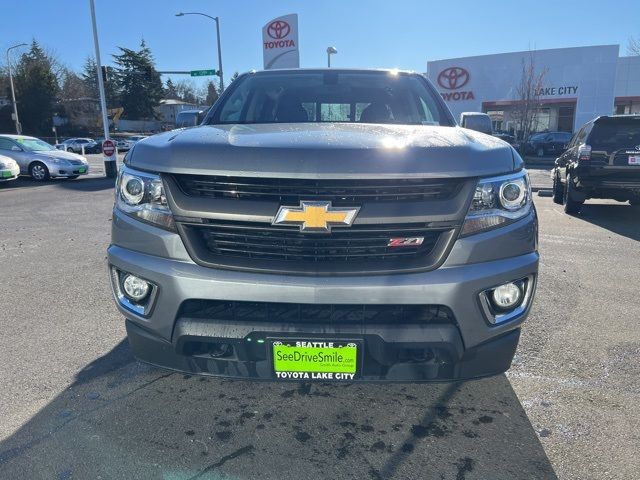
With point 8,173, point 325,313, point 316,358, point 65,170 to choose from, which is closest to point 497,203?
point 325,313

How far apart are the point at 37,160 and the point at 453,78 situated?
81.4 ft

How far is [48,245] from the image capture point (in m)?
6.93

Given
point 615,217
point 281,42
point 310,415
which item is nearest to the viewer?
point 310,415

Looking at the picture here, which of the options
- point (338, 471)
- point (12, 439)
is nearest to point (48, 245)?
point (12, 439)

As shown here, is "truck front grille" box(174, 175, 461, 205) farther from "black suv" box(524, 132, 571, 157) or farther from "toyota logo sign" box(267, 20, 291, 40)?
"black suv" box(524, 132, 571, 157)

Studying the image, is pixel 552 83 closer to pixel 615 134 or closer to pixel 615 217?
pixel 615 217

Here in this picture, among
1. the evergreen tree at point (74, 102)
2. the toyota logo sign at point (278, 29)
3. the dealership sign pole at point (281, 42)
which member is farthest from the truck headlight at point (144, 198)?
the evergreen tree at point (74, 102)

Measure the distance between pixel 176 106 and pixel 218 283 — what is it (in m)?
100

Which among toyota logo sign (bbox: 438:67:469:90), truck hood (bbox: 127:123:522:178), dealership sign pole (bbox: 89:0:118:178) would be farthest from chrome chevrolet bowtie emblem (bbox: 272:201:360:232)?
toyota logo sign (bbox: 438:67:469:90)

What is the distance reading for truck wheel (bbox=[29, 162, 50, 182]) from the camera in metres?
16.2

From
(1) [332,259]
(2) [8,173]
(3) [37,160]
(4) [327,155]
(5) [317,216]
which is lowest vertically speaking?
(2) [8,173]

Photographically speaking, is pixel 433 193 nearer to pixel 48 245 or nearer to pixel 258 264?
pixel 258 264

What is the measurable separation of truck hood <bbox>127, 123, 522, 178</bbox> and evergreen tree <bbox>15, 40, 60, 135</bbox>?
59858 mm

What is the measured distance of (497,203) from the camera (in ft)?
7.58
